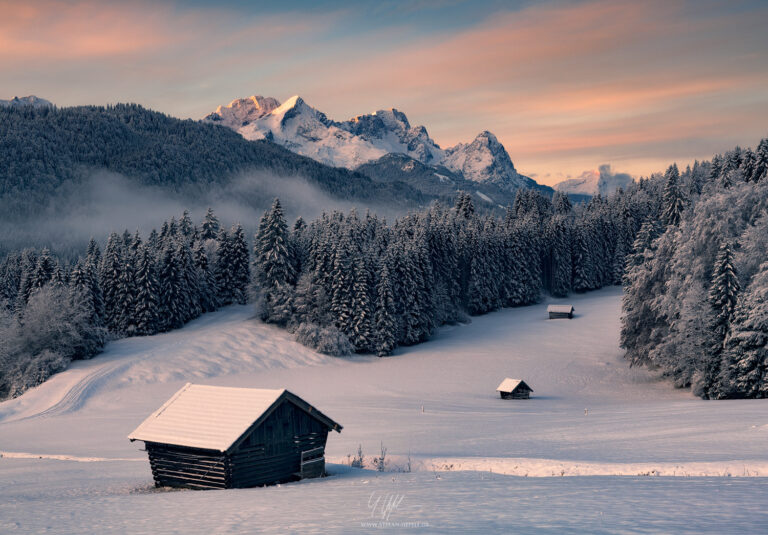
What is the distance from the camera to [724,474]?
63.2 ft

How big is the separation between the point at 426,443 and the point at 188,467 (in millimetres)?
14005

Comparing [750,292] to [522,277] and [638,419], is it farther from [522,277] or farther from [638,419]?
[522,277]

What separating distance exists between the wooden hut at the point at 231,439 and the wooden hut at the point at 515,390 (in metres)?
32.3

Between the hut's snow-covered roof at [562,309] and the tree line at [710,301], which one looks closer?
the tree line at [710,301]

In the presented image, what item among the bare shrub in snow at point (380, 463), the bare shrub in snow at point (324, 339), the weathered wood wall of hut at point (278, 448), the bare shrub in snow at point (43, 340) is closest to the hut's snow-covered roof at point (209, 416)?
the weathered wood wall of hut at point (278, 448)

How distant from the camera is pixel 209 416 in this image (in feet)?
76.6

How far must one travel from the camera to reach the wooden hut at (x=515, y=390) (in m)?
54.1

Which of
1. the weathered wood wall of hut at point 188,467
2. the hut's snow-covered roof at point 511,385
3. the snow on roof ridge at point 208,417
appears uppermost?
the snow on roof ridge at point 208,417

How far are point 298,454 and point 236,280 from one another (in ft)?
227

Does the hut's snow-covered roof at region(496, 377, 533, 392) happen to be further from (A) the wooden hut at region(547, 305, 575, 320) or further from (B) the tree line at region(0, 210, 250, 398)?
(B) the tree line at region(0, 210, 250, 398)

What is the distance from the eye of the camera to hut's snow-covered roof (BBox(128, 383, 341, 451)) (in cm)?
2211

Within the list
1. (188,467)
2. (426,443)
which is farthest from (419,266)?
(188,467)

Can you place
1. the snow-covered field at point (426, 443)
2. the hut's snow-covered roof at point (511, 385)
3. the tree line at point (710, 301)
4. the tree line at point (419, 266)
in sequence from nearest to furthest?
the snow-covered field at point (426, 443) < the tree line at point (710, 301) < the hut's snow-covered roof at point (511, 385) < the tree line at point (419, 266)

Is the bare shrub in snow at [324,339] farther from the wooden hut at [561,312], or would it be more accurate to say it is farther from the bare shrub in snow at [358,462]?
the bare shrub in snow at [358,462]
